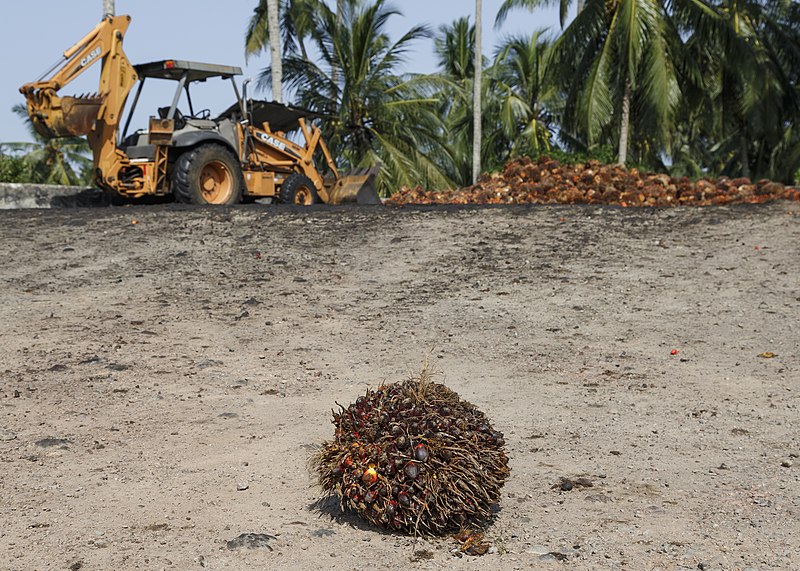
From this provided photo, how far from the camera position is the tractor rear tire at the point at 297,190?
14321 mm

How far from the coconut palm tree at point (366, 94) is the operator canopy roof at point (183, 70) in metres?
12.5

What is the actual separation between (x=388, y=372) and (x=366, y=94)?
70.3 ft

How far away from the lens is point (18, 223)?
426 inches

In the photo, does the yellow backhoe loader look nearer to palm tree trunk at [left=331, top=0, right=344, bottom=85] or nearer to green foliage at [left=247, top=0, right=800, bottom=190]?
green foliage at [left=247, top=0, right=800, bottom=190]

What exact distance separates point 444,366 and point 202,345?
187 centimetres

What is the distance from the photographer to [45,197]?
1451 cm

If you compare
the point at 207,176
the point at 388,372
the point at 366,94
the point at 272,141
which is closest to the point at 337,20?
the point at 366,94

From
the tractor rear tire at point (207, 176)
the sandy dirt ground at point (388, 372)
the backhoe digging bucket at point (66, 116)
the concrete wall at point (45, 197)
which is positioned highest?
the backhoe digging bucket at point (66, 116)

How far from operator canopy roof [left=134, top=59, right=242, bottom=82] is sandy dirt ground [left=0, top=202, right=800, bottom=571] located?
2.87 metres

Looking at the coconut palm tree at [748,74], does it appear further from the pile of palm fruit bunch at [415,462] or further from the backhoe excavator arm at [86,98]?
the pile of palm fruit bunch at [415,462]

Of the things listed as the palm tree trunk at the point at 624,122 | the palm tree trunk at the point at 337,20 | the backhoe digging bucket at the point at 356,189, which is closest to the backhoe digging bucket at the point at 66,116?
the backhoe digging bucket at the point at 356,189

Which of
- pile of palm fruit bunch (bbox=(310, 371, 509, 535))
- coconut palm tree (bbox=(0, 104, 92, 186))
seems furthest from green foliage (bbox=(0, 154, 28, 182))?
pile of palm fruit bunch (bbox=(310, 371, 509, 535))

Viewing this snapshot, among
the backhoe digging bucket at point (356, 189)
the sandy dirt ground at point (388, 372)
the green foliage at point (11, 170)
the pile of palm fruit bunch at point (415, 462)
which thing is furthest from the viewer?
the green foliage at point (11, 170)

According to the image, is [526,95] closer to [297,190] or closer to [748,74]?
[748,74]
